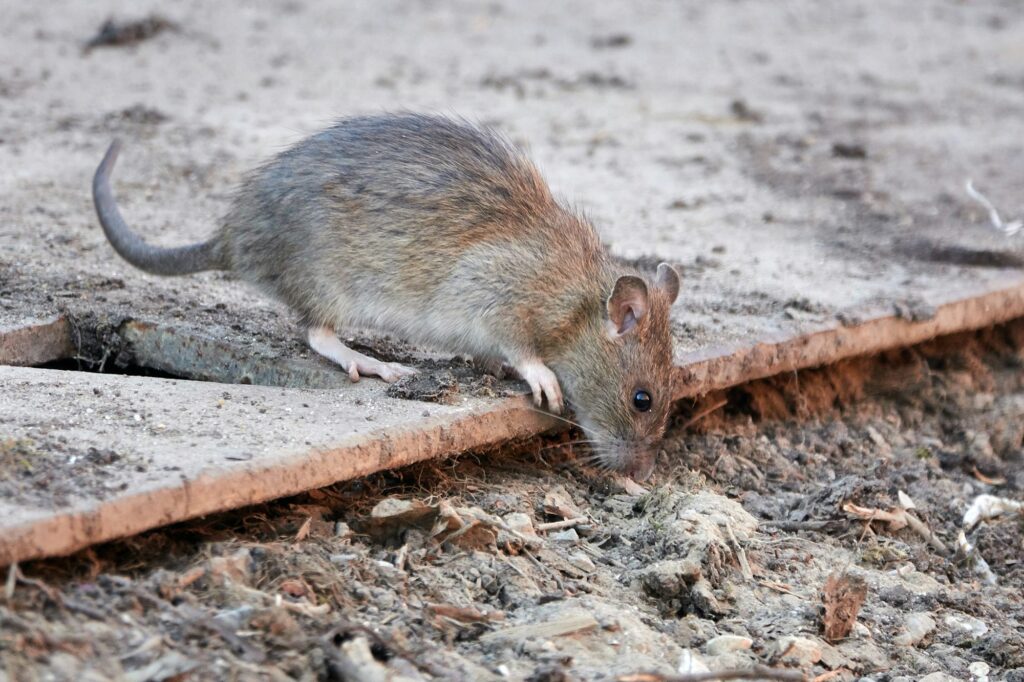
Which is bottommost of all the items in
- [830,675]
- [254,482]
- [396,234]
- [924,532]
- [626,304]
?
[924,532]

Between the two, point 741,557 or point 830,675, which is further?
point 741,557

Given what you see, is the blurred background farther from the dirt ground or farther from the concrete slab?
the dirt ground

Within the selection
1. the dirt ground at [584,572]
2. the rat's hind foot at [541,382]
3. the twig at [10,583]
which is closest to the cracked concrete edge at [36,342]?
the dirt ground at [584,572]

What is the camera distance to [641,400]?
16.4ft

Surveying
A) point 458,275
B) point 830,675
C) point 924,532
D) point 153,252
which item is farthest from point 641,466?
point 153,252

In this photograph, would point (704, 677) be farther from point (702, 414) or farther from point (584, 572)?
point (702, 414)

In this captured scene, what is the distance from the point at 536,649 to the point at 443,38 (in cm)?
892

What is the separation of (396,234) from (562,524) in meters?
1.29

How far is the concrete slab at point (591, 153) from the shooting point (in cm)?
527

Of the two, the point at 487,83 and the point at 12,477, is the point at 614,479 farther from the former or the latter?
the point at 487,83

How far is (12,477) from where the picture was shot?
359 centimetres

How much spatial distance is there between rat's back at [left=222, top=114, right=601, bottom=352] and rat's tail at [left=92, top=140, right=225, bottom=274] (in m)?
0.21

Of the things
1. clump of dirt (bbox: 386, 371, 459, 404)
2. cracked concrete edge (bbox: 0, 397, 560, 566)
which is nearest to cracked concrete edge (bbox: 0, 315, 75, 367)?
clump of dirt (bbox: 386, 371, 459, 404)

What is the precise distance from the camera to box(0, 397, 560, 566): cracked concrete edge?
338 centimetres
